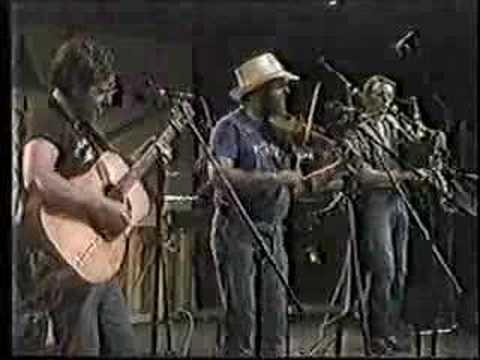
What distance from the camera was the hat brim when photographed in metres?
4.47

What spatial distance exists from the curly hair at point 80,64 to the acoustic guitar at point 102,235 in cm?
26

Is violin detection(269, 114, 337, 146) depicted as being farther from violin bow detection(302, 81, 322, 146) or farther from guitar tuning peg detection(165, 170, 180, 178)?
guitar tuning peg detection(165, 170, 180, 178)

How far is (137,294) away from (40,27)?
3.07ft

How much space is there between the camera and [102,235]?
455 cm

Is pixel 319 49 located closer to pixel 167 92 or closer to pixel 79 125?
pixel 167 92

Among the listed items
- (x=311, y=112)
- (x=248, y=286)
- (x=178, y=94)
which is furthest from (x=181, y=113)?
(x=248, y=286)

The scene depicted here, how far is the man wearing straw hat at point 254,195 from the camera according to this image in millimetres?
4496

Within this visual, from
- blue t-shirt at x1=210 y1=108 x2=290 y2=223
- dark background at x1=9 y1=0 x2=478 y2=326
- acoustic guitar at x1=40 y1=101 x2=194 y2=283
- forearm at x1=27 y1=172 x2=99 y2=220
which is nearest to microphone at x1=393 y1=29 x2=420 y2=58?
dark background at x1=9 y1=0 x2=478 y2=326

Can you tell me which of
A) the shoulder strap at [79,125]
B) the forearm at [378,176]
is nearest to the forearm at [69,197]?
the shoulder strap at [79,125]

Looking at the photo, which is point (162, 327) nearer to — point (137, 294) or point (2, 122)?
point (137, 294)

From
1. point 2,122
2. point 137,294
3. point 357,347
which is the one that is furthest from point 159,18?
point 357,347

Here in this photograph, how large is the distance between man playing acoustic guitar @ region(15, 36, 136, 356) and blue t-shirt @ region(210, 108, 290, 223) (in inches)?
15.3

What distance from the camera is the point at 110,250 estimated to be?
4.54m

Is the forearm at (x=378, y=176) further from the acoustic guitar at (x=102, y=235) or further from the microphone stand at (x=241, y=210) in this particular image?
the acoustic guitar at (x=102, y=235)
